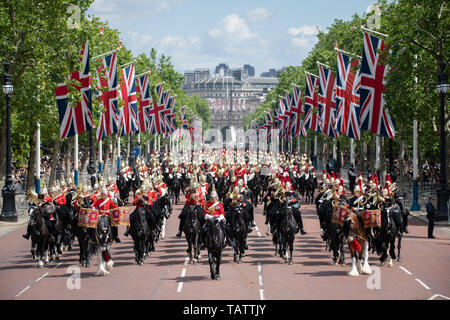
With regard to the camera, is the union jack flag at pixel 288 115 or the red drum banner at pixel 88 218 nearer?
the red drum banner at pixel 88 218

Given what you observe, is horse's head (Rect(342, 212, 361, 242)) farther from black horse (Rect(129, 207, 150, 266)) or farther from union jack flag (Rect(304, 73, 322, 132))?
union jack flag (Rect(304, 73, 322, 132))

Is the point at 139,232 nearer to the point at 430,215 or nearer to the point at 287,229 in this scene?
the point at 287,229

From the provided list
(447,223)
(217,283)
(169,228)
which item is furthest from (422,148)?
(217,283)

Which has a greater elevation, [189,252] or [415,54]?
[415,54]

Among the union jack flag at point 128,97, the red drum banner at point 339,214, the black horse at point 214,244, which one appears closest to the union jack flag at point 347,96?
the union jack flag at point 128,97

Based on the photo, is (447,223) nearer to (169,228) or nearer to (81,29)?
(169,228)

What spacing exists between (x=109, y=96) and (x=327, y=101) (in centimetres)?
1407

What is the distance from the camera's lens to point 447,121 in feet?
124

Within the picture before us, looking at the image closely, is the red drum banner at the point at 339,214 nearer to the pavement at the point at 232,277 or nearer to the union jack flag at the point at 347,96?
the pavement at the point at 232,277

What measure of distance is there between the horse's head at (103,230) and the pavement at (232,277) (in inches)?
37.6

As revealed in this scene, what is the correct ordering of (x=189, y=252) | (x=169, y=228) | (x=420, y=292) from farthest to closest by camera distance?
1. (x=169, y=228)
2. (x=189, y=252)
3. (x=420, y=292)

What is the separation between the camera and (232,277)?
2075 cm

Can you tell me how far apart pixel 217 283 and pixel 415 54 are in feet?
73.9

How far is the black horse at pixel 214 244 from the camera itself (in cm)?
2030
